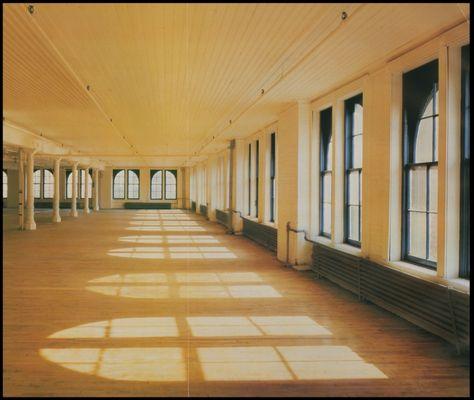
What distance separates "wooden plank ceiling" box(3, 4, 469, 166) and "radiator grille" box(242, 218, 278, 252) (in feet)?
10.1

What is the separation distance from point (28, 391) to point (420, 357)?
3532 millimetres

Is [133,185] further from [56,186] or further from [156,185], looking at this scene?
[56,186]

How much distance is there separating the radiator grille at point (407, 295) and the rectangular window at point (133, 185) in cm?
2904

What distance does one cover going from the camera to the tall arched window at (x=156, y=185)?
35584 mm

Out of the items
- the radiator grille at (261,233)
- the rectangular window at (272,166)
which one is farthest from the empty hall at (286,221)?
the rectangular window at (272,166)

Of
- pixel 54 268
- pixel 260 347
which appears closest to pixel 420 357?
pixel 260 347

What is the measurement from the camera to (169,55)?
6.27 m

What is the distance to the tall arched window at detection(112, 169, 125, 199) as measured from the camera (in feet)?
116

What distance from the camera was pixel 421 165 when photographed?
19.1 ft

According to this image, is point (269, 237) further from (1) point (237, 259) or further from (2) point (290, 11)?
(2) point (290, 11)

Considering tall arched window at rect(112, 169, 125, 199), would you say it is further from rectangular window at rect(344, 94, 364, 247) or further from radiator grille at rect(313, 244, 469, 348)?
radiator grille at rect(313, 244, 469, 348)

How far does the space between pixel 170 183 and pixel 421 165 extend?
31.1 m

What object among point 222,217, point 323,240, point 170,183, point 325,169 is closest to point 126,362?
point 323,240

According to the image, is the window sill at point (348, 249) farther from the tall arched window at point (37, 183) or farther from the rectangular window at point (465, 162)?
the tall arched window at point (37, 183)
